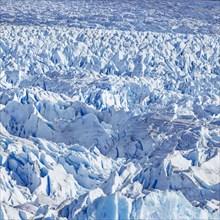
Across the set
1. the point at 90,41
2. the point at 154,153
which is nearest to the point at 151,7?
the point at 90,41

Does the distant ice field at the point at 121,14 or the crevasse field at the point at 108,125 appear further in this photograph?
the distant ice field at the point at 121,14

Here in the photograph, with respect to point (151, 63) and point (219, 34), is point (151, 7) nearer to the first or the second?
point (219, 34)

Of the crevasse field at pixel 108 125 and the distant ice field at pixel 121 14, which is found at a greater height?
the crevasse field at pixel 108 125

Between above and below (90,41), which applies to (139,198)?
above

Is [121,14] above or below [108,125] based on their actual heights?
below

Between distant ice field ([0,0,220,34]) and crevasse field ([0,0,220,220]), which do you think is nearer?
crevasse field ([0,0,220,220])

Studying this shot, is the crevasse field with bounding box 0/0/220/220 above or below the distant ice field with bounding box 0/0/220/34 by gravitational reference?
above

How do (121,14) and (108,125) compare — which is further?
(121,14)

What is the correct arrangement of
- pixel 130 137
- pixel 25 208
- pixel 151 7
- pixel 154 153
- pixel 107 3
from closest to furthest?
1. pixel 25 208
2. pixel 154 153
3. pixel 130 137
4. pixel 151 7
5. pixel 107 3
